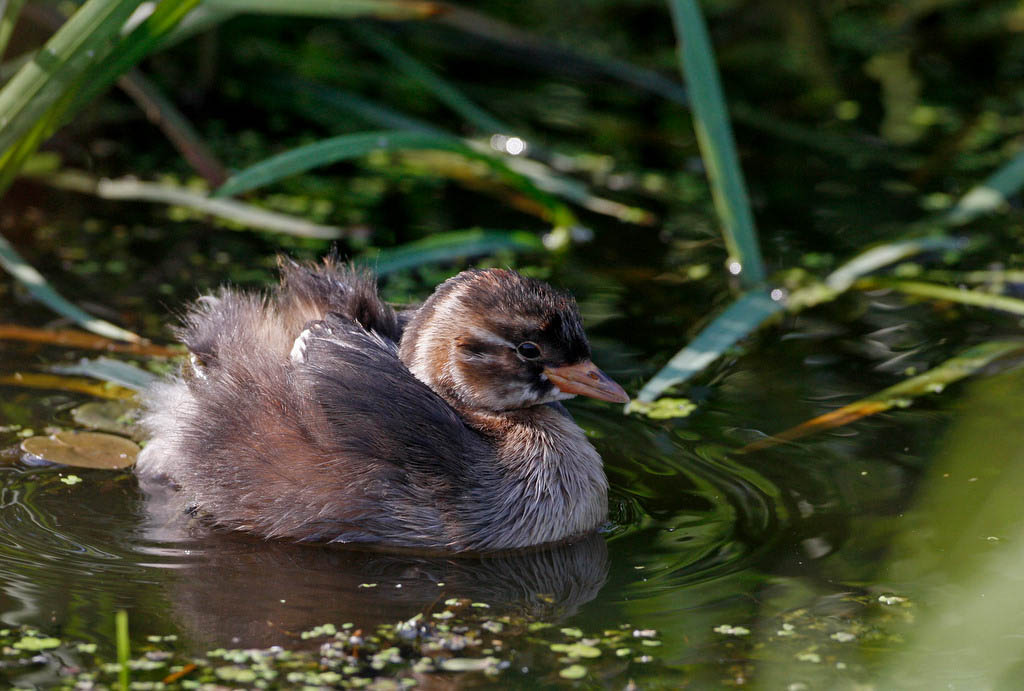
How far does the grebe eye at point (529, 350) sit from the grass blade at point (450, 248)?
1393mm

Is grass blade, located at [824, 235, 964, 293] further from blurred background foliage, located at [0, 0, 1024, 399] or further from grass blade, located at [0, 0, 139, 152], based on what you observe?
grass blade, located at [0, 0, 139, 152]

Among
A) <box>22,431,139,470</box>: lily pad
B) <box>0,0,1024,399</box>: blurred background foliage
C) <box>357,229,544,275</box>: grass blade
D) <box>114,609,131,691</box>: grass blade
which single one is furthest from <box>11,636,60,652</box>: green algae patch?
<box>357,229,544,275</box>: grass blade

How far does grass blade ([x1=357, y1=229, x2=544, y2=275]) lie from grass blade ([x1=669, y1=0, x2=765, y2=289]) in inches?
39.4

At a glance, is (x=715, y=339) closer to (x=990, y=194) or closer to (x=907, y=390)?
(x=907, y=390)

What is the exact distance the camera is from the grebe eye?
4.61 meters

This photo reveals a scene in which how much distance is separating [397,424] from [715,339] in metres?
1.76

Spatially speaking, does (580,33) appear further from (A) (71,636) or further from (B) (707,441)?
(A) (71,636)

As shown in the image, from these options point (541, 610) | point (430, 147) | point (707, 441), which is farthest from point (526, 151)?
point (541, 610)

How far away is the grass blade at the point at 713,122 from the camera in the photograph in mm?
5965

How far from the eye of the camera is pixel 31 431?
5.07 meters

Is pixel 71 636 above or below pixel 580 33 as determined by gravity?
below

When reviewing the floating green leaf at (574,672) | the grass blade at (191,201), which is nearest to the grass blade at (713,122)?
the grass blade at (191,201)

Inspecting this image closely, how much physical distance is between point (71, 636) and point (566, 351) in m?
1.78

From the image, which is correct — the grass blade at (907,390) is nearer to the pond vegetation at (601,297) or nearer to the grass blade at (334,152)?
the pond vegetation at (601,297)
